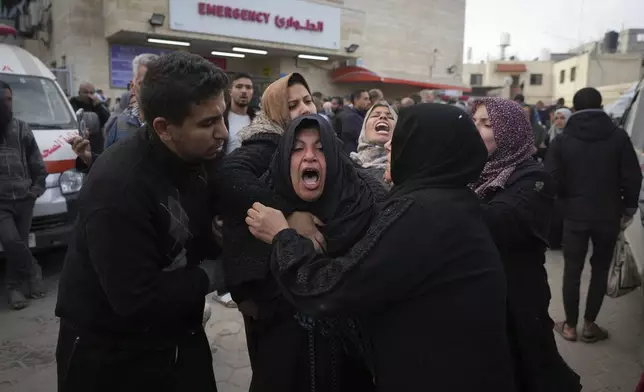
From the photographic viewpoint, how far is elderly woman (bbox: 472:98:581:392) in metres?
1.99

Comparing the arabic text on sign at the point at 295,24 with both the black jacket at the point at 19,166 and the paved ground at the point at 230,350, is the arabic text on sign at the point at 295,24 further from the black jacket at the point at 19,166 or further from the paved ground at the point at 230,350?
the paved ground at the point at 230,350

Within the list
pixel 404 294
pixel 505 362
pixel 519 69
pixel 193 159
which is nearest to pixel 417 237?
pixel 404 294

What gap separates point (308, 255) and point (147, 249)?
0.52 m

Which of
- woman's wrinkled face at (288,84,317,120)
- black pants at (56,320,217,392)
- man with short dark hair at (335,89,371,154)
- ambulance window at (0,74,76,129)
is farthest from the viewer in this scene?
man with short dark hair at (335,89,371,154)

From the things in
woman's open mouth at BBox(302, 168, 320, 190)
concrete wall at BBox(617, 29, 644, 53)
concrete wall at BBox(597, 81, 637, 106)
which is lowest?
woman's open mouth at BBox(302, 168, 320, 190)

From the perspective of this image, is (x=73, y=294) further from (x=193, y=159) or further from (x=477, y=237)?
(x=477, y=237)

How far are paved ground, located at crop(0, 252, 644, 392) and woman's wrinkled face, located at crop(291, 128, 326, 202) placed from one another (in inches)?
83.1

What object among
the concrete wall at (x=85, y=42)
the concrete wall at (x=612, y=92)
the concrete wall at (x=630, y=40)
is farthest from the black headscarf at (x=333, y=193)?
the concrete wall at (x=630, y=40)

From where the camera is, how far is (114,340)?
175 cm

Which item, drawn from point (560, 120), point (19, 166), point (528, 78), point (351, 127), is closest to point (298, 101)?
point (19, 166)

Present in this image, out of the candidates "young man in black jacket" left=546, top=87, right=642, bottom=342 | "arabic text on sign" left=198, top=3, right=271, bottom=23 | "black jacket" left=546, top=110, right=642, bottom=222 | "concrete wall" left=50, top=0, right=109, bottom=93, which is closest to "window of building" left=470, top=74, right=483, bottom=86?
"arabic text on sign" left=198, top=3, right=271, bottom=23

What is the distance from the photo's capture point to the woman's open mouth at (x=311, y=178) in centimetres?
204

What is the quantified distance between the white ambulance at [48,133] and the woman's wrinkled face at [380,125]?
3.56m

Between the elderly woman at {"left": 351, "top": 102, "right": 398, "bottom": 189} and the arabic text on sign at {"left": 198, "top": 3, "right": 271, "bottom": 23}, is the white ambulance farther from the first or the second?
the arabic text on sign at {"left": 198, "top": 3, "right": 271, "bottom": 23}
